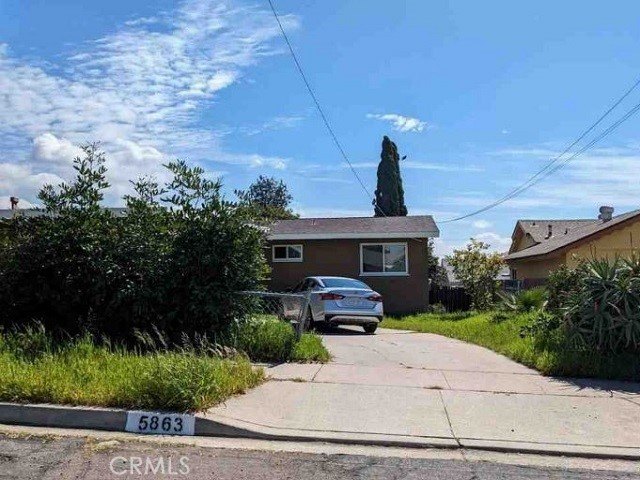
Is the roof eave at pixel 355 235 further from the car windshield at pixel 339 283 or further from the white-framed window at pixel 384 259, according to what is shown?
the car windshield at pixel 339 283

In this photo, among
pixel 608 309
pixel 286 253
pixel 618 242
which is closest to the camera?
pixel 608 309

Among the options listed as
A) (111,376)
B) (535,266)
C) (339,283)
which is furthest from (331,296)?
(535,266)

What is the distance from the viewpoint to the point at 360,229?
22.6 meters

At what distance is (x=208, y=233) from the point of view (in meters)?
10.2

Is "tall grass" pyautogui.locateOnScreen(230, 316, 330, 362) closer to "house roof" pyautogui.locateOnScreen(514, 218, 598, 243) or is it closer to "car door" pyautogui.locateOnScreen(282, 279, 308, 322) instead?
"car door" pyautogui.locateOnScreen(282, 279, 308, 322)

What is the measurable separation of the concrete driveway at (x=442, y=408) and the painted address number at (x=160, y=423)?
0.79 ft

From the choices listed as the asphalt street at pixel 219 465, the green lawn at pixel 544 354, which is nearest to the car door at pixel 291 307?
the green lawn at pixel 544 354

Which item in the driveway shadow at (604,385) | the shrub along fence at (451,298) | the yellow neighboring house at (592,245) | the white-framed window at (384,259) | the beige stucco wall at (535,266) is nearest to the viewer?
the driveway shadow at (604,385)

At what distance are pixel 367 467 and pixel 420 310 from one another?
1732cm

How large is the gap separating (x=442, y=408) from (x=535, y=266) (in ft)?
76.3

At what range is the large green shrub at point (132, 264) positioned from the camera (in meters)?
10.2

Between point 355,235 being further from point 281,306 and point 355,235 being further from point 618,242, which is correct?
point 281,306

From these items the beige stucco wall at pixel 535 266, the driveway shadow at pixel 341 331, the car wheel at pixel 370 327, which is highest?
the beige stucco wall at pixel 535 266

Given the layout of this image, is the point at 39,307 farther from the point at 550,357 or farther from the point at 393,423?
the point at 550,357
